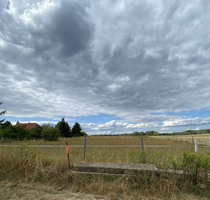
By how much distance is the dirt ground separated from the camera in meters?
3.20

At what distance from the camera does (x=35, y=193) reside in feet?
11.2

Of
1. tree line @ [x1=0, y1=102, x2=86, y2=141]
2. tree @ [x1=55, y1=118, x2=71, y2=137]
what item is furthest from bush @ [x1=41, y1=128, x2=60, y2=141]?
tree @ [x1=55, y1=118, x2=71, y2=137]

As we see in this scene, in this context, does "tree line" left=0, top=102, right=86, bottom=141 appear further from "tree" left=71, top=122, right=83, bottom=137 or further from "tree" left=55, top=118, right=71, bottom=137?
→ "tree" left=71, top=122, right=83, bottom=137

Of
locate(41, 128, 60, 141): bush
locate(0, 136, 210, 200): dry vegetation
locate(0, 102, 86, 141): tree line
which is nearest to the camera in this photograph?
locate(0, 136, 210, 200): dry vegetation

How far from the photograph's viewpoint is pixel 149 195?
325cm

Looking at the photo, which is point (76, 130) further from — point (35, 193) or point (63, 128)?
point (35, 193)

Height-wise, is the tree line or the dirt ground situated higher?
the tree line

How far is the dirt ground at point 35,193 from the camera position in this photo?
3195mm

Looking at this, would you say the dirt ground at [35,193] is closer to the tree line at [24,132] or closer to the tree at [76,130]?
the tree line at [24,132]

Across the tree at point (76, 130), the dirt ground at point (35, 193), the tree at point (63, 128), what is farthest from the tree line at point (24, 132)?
the tree at point (76, 130)

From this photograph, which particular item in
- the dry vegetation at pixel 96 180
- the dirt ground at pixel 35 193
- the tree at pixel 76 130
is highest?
the tree at pixel 76 130

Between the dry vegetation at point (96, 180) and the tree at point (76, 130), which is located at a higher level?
the tree at point (76, 130)

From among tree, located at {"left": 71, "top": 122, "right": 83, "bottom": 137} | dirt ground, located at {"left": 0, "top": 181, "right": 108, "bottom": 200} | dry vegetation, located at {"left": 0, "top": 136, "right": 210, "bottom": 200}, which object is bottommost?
dirt ground, located at {"left": 0, "top": 181, "right": 108, "bottom": 200}

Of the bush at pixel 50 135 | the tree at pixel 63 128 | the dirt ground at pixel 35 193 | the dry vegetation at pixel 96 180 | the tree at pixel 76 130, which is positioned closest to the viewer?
the dirt ground at pixel 35 193
